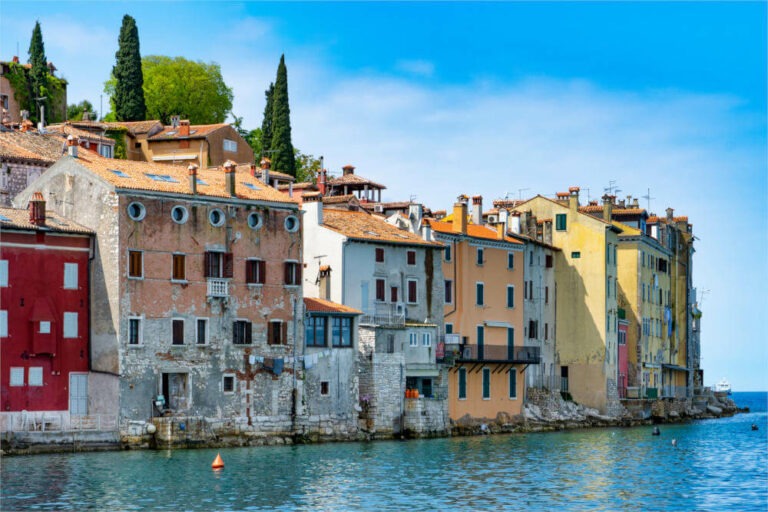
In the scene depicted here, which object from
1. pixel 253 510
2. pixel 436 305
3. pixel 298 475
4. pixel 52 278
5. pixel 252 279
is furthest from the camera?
pixel 436 305

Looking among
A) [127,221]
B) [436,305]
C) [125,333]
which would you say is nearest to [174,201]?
[127,221]

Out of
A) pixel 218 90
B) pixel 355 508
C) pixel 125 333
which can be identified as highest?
pixel 218 90

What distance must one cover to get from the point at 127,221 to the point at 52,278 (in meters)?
3.77

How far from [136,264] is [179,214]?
2.91 m

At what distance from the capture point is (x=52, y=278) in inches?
2131

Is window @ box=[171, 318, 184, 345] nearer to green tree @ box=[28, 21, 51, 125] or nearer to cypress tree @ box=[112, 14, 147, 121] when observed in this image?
cypress tree @ box=[112, 14, 147, 121]

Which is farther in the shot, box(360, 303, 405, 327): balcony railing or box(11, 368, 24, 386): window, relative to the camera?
box(360, 303, 405, 327): balcony railing

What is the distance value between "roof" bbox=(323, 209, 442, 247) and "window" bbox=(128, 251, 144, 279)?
13.4 m

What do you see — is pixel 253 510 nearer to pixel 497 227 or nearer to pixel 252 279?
pixel 252 279

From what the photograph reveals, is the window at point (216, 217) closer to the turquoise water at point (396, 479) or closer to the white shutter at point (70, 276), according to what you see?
the white shutter at point (70, 276)

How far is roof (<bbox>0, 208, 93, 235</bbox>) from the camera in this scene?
173 ft

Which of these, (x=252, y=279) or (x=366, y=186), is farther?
(x=366, y=186)

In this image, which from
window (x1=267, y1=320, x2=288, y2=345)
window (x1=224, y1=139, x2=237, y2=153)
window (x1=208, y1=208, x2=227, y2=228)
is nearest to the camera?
window (x1=208, y1=208, x2=227, y2=228)

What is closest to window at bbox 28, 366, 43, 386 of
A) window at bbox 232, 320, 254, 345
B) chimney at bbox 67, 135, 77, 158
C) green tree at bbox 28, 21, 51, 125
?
window at bbox 232, 320, 254, 345
